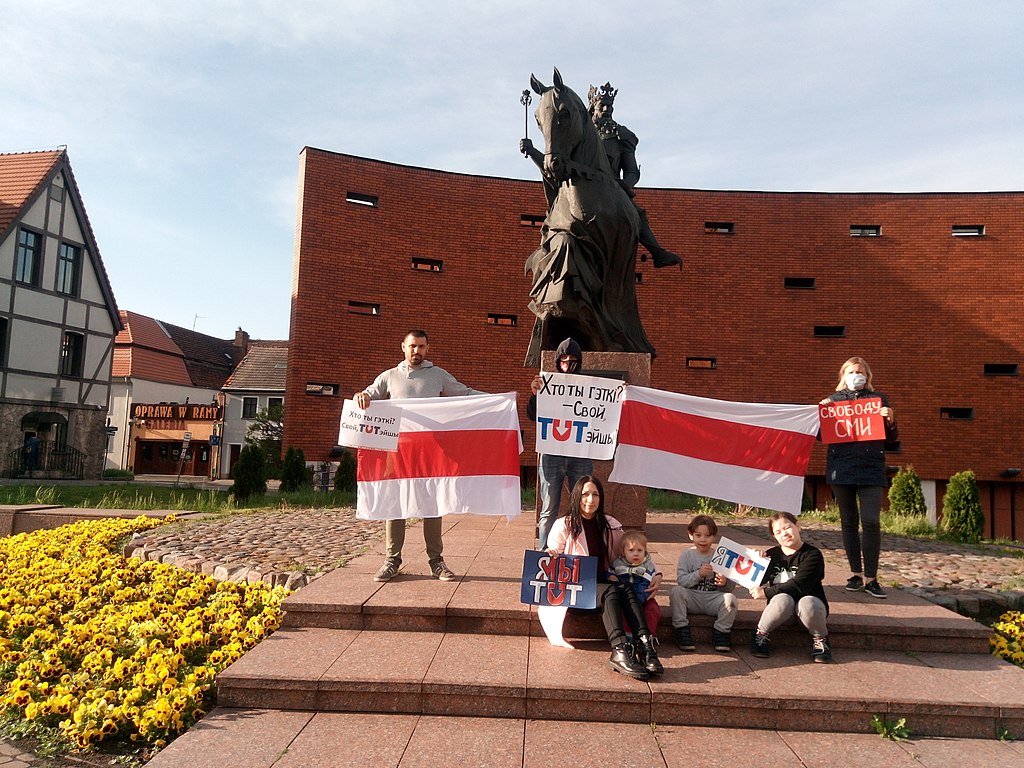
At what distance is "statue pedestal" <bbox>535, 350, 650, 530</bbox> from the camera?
690 centimetres

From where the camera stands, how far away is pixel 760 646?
4254mm

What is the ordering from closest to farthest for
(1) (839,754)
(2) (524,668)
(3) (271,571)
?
(1) (839,754), (2) (524,668), (3) (271,571)

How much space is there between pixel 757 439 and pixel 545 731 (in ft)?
9.81

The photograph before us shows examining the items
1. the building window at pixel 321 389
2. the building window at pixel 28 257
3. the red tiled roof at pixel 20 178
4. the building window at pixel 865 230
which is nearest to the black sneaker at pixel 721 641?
the building window at pixel 321 389

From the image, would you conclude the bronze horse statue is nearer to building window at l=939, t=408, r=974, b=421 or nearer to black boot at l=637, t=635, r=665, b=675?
black boot at l=637, t=635, r=665, b=675

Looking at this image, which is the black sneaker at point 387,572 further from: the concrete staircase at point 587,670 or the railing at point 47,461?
the railing at point 47,461

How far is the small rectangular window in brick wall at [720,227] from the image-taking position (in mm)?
22116

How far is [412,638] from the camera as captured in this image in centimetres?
440

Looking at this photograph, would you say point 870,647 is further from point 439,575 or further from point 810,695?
point 439,575

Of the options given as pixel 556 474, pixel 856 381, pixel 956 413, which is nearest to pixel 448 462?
pixel 556 474

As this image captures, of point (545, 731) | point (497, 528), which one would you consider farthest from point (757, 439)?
point (497, 528)

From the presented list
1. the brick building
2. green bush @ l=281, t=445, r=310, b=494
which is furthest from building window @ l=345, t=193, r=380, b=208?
green bush @ l=281, t=445, r=310, b=494

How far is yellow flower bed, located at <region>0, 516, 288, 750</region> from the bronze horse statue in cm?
369

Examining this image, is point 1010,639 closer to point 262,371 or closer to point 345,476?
point 345,476
